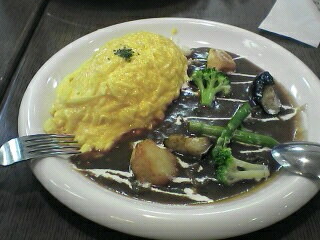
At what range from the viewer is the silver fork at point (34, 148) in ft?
5.48

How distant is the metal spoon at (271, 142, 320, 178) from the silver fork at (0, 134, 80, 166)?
3.21ft

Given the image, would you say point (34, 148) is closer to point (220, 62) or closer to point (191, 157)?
point (191, 157)

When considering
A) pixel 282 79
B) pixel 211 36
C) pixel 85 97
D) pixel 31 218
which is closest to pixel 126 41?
pixel 85 97

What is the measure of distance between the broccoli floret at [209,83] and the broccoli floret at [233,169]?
0.51 m

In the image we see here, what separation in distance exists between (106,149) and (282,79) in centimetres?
119

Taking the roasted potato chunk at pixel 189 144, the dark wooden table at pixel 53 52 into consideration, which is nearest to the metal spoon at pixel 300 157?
the dark wooden table at pixel 53 52

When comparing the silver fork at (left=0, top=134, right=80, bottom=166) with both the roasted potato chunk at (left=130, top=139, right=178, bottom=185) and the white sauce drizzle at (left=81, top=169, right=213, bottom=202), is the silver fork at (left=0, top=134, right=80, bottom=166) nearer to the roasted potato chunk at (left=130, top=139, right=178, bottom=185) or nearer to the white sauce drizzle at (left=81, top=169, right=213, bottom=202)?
the white sauce drizzle at (left=81, top=169, right=213, bottom=202)

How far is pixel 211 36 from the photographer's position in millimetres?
2721

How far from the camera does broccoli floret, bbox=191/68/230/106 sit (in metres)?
2.17

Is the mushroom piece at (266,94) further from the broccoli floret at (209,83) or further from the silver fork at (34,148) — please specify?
the silver fork at (34,148)

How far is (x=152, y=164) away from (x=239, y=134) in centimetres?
50

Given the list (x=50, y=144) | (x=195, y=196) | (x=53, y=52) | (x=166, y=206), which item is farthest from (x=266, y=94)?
(x=53, y=52)

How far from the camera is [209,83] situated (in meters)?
2.20

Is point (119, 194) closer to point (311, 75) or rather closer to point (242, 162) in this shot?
point (242, 162)
